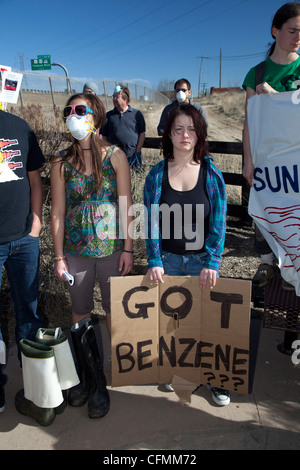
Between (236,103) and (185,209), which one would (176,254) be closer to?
(185,209)

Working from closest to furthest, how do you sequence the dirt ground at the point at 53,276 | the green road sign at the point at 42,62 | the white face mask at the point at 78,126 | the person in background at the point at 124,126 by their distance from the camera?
the white face mask at the point at 78,126 < the dirt ground at the point at 53,276 < the person in background at the point at 124,126 < the green road sign at the point at 42,62

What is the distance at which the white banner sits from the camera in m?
2.41

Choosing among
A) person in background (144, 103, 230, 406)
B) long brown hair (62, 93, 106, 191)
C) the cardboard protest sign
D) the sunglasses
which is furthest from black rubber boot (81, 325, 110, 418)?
the sunglasses

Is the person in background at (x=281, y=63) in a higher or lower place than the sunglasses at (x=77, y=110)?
higher

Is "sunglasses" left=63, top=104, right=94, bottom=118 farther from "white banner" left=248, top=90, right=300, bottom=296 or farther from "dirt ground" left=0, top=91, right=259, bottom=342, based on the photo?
"dirt ground" left=0, top=91, right=259, bottom=342

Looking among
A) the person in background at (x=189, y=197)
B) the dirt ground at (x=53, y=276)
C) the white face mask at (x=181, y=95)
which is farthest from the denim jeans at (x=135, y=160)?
the person in background at (x=189, y=197)

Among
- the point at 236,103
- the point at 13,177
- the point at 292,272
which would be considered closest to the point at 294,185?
the point at 292,272

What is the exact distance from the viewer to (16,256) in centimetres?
233

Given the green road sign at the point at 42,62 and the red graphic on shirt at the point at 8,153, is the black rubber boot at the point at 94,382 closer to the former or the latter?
the red graphic on shirt at the point at 8,153

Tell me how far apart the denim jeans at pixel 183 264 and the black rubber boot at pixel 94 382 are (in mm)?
650

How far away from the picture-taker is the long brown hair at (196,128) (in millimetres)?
2141

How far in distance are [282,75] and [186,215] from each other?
1258 mm

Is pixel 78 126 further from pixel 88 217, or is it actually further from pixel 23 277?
pixel 23 277
